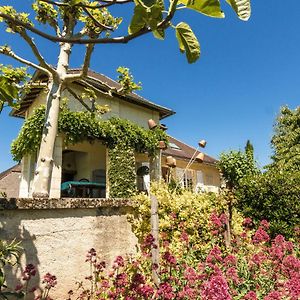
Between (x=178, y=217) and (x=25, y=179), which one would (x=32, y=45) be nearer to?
(x=178, y=217)

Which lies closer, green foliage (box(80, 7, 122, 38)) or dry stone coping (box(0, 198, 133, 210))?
dry stone coping (box(0, 198, 133, 210))

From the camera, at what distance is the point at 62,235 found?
14.7ft

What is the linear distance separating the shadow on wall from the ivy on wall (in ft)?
28.9

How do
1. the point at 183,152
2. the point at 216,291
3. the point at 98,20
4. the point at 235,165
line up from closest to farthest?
1. the point at 216,291
2. the point at 98,20
3. the point at 235,165
4. the point at 183,152

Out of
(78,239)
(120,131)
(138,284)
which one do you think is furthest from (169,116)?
(138,284)

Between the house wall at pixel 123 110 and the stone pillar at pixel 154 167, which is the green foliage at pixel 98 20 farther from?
the stone pillar at pixel 154 167

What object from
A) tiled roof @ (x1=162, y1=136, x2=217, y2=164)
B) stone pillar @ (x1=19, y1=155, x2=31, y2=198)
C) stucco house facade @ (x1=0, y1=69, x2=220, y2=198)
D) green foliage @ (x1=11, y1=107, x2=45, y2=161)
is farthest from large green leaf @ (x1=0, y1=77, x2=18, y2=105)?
tiled roof @ (x1=162, y1=136, x2=217, y2=164)

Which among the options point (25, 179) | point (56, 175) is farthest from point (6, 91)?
point (25, 179)

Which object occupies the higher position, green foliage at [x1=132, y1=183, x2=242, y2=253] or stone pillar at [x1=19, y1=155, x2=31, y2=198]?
stone pillar at [x1=19, y1=155, x2=31, y2=198]

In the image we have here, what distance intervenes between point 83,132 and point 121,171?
247cm

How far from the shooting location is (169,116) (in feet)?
63.9

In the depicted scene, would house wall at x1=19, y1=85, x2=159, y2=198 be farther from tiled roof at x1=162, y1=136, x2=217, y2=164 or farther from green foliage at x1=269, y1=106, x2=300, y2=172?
green foliage at x1=269, y1=106, x2=300, y2=172

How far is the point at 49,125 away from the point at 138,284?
18.7 ft

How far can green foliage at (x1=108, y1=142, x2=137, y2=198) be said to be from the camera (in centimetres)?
1374
